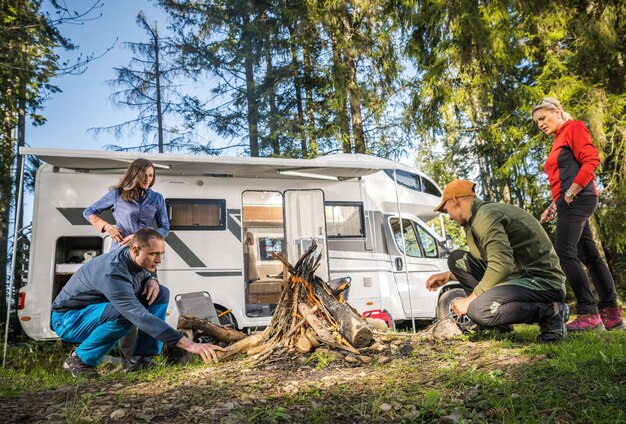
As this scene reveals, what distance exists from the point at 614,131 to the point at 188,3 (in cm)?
1339

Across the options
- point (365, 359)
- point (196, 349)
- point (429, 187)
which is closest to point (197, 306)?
point (196, 349)

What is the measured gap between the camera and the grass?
211 centimetres

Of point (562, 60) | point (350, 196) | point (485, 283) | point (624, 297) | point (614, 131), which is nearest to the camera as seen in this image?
point (485, 283)

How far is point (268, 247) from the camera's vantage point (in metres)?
8.25

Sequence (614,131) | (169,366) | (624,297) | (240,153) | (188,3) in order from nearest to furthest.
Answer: (169,366) < (614,131) < (624,297) < (240,153) < (188,3)

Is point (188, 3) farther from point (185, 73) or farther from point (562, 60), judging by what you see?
point (562, 60)

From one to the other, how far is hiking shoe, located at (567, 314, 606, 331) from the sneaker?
1.08 ft

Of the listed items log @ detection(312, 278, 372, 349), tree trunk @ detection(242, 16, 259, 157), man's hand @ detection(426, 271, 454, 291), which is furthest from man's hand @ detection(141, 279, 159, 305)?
tree trunk @ detection(242, 16, 259, 157)

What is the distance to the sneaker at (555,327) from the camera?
352 cm

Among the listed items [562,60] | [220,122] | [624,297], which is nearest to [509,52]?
[562,60]

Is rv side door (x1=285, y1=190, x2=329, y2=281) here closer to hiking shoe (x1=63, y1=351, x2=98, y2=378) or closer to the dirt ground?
the dirt ground

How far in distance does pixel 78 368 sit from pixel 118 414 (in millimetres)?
1551

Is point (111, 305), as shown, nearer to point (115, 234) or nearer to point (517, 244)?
point (115, 234)

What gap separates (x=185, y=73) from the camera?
16250 millimetres
